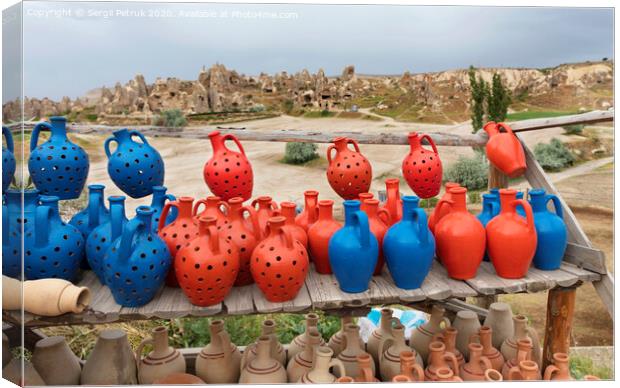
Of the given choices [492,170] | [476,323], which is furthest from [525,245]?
[492,170]

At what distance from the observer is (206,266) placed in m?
1.96

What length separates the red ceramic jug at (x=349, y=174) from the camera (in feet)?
8.61

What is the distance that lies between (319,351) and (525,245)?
0.91 m

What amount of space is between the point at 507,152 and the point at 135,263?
6.02 feet

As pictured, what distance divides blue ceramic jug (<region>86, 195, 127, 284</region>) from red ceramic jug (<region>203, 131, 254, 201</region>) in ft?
1.51

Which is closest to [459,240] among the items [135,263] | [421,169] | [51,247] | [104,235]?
[421,169]

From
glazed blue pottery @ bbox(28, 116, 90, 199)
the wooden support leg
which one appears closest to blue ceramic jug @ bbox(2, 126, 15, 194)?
glazed blue pottery @ bbox(28, 116, 90, 199)

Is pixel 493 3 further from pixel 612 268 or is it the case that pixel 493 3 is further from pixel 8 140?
pixel 8 140

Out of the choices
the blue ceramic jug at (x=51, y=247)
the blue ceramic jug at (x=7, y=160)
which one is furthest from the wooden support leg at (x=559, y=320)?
the blue ceramic jug at (x=7, y=160)

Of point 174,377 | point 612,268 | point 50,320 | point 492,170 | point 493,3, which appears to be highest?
point 493,3

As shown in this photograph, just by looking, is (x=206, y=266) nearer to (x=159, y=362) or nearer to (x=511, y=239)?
(x=159, y=362)

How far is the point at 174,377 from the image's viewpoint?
2.56 metres

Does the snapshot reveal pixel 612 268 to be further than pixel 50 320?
Yes

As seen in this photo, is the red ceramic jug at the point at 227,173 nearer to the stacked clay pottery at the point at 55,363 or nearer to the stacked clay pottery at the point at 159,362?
the stacked clay pottery at the point at 159,362
